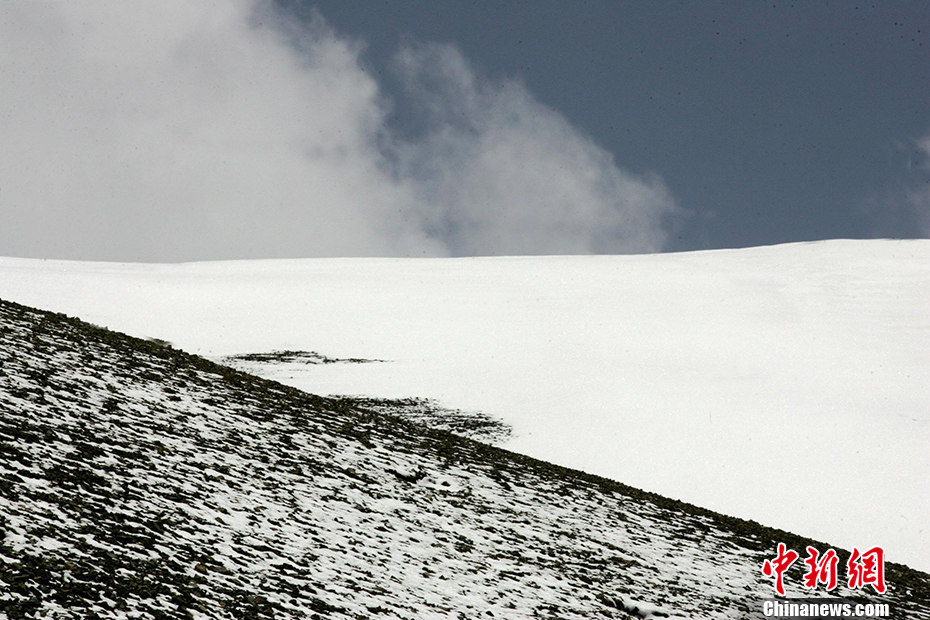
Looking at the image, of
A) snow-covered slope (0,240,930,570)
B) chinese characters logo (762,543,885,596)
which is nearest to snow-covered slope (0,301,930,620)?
chinese characters logo (762,543,885,596)

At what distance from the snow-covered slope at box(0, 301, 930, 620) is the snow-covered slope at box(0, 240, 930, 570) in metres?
8.59

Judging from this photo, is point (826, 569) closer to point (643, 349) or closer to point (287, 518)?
point (287, 518)

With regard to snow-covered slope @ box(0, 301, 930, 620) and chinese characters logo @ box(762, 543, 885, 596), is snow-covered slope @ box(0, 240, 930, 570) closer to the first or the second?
chinese characters logo @ box(762, 543, 885, 596)

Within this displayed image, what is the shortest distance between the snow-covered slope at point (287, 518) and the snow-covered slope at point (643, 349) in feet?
28.2

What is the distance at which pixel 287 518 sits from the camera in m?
10.9

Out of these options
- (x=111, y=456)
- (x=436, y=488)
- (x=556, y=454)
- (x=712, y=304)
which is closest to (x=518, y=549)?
(x=436, y=488)

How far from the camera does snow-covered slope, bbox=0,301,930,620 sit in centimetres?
838

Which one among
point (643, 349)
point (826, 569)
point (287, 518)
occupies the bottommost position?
point (287, 518)

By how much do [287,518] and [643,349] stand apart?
2897cm

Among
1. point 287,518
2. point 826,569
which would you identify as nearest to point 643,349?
point 826,569

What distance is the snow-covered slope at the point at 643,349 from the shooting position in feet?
82.1

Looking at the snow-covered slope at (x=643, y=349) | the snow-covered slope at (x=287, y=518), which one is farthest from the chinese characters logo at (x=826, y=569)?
the snow-covered slope at (x=643, y=349)

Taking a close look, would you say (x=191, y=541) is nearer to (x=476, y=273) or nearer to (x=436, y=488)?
(x=436, y=488)

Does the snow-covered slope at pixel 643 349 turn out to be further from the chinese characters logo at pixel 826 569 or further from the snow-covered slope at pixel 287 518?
the snow-covered slope at pixel 287 518
